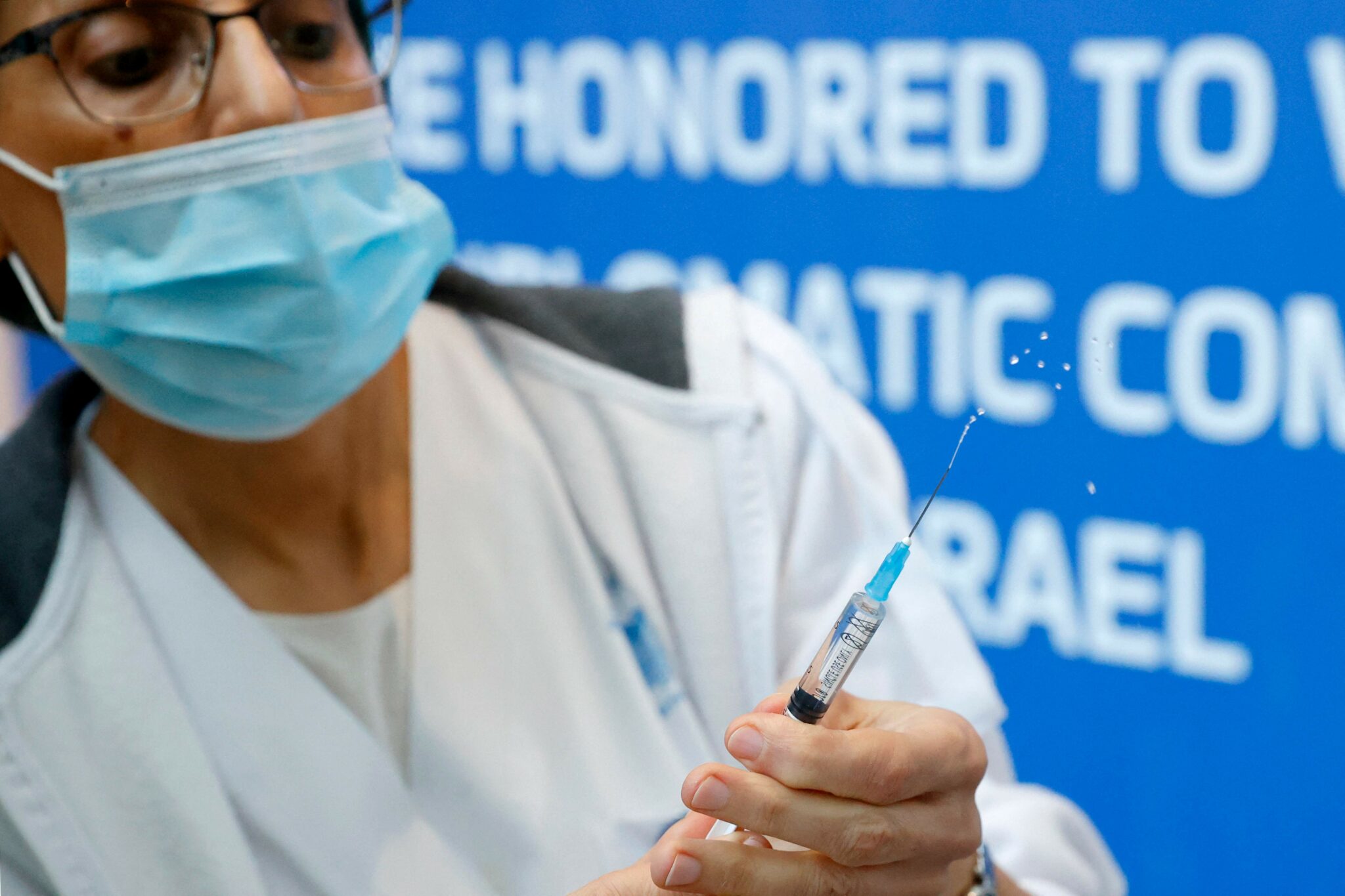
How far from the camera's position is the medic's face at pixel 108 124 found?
0.77m

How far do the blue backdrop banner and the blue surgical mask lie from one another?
0.53 m

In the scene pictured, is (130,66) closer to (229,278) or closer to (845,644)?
(229,278)

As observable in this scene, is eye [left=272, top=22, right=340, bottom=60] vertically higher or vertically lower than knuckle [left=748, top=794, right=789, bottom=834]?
higher

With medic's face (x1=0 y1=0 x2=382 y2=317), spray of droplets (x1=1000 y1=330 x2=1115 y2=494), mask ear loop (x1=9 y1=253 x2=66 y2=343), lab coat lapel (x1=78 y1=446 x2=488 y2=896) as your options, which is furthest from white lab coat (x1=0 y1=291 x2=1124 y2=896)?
spray of droplets (x1=1000 y1=330 x2=1115 y2=494)

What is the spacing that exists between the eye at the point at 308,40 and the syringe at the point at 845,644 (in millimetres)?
510

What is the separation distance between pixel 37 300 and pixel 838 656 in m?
0.57

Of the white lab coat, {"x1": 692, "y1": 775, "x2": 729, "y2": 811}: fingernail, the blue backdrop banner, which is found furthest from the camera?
the blue backdrop banner

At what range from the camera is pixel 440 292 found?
953 millimetres

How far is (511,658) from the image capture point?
2.80 ft

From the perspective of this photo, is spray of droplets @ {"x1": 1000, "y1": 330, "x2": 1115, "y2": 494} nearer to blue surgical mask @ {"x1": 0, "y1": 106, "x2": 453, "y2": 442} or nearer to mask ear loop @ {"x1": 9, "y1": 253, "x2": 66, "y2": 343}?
blue surgical mask @ {"x1": 0, "y1": 106, "x2": 453, "y2": 442}

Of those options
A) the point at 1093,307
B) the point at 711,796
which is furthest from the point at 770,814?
the point at 1093,307

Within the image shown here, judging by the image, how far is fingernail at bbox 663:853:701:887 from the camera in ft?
1.80

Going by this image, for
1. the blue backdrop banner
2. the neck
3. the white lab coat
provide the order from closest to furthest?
the white lab coat, the neck, the blue backdrop banner

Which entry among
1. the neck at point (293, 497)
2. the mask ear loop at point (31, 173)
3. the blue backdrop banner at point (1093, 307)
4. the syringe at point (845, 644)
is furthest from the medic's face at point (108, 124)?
the blue backdrop banner at point (1093, 307)
